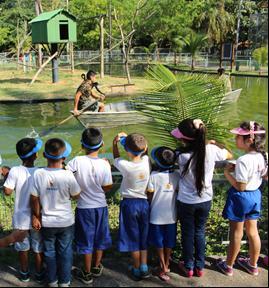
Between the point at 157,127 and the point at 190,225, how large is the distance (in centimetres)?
158

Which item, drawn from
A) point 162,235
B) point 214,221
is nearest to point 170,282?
point 162,235

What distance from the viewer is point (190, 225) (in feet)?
11.8

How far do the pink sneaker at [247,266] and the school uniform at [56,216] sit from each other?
154 centimetres

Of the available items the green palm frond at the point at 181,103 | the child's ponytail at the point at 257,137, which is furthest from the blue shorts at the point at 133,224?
the green palm frond at the point at 181,103

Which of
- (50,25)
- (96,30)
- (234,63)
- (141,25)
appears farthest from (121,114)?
(96,30)

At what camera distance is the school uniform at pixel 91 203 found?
3525 mm

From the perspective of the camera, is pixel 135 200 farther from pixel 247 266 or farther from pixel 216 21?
pixel 216 21

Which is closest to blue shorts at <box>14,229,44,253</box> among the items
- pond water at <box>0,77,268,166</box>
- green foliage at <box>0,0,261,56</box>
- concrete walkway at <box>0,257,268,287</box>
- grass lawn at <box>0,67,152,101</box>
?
concrete walkway at <box>0,257,268,287</box>

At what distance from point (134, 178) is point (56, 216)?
71cm

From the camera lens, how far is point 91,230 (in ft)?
11.8

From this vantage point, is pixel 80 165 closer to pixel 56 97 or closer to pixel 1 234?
pixel 1 234

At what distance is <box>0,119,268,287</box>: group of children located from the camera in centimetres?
342

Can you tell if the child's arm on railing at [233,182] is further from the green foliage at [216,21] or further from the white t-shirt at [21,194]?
the green foliage at [216,21]

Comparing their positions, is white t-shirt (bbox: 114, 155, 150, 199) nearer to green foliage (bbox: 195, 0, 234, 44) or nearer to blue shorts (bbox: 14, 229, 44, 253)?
blue shorts (bbox: 14, 229, 44, 253)
